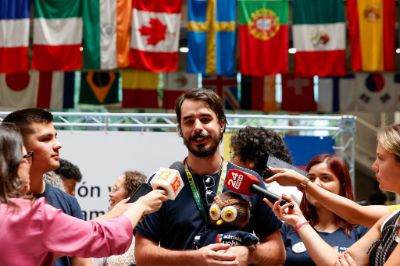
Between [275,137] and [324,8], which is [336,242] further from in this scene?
[324,8]

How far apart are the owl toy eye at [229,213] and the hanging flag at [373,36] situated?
1317cm

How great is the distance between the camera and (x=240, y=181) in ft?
11.4

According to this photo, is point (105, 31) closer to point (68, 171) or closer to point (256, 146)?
point (68, 171)

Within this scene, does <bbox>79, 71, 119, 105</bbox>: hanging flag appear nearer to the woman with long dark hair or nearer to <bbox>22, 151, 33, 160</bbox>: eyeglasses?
the woman with long dark hair

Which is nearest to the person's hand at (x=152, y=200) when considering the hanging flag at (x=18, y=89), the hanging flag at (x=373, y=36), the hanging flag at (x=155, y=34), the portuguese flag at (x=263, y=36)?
the hanging flag at (x=155, y=34)

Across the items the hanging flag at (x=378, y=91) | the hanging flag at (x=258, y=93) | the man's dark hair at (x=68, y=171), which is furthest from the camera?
the hanging flag at (x=258, y=93)

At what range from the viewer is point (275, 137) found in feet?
15.9

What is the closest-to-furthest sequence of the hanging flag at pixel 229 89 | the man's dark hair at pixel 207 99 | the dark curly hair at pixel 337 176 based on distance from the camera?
the man's dark hair at pixel 207 99 → the dark curly hair at pixel 337 176 → the hanging flag at pixel 229 89

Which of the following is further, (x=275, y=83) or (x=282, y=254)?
(x=275, y=83)

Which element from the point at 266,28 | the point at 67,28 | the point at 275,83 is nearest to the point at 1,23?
the point at 67,28

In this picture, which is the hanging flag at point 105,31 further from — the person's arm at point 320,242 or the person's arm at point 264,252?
the person's arm at point 320,242

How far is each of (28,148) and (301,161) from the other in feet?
20.3

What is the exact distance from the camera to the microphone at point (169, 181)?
10.8 feet

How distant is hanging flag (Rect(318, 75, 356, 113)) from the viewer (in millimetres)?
18359
